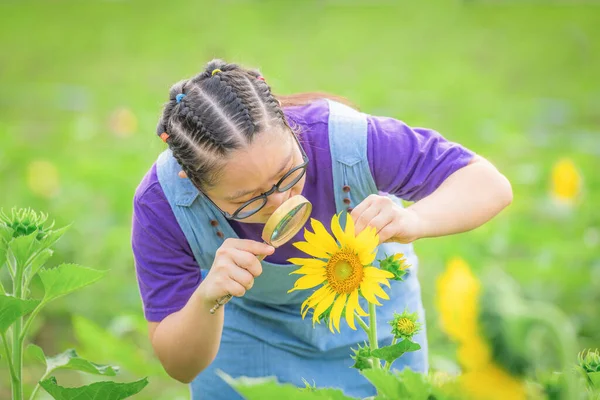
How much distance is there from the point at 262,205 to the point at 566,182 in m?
1.73

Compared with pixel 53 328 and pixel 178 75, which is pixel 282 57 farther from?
pixel 53 328

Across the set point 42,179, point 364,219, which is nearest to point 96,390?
point 364,219

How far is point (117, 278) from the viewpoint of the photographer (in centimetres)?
298

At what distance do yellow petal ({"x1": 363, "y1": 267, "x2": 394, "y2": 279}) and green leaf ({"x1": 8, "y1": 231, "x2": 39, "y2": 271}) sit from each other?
0.43 m

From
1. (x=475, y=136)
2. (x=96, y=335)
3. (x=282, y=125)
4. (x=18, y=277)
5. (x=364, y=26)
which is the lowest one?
(x=364, y=26)

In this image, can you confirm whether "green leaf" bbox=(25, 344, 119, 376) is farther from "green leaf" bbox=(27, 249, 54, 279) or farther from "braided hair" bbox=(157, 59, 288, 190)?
"braided hair" bbox=(157, 59, 288, 190)

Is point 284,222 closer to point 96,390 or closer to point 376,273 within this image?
point 376,273

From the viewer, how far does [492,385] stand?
2.62 feet

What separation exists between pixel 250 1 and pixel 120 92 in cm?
258

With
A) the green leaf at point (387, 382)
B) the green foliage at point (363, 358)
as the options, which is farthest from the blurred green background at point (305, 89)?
the green leaf at point (387, 382)

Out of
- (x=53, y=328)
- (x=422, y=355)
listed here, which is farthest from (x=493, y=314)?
(x=53, y=328)

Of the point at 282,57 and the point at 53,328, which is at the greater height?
the point at 53,328

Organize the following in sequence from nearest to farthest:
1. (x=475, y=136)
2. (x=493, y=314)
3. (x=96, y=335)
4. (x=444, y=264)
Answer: (x=493, y=314)
(x=96, y=335)
(x=444, y=264)
(x=475, y=136)

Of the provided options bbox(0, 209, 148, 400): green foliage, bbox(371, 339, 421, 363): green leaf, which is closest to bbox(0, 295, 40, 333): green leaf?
bbox(0, 209, 148, 400): green foliage
